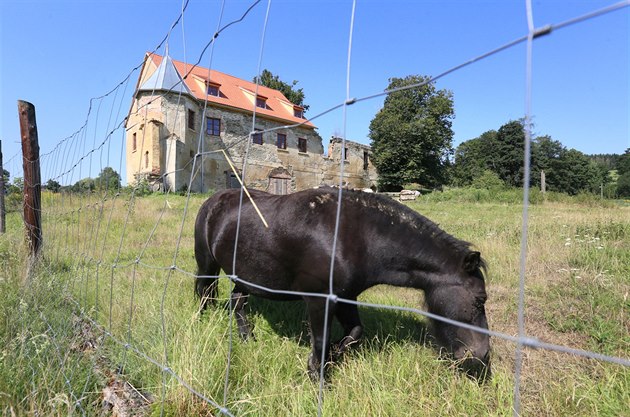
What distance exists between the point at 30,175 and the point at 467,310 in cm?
595

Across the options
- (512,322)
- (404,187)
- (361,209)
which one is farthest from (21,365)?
(404,187)

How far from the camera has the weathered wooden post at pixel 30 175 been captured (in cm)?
515

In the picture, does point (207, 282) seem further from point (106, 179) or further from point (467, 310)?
point (467, 310)

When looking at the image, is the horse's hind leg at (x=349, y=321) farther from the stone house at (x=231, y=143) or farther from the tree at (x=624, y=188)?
the stone house at (x=231, y=143)

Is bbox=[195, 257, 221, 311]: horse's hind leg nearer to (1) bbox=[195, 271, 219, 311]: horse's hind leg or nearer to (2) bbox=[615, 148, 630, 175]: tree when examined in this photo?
(1) bbox=[195, 271, 219, 311]: horse's hind leg

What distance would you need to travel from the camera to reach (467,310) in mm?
2492

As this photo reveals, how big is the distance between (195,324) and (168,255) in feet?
13.3

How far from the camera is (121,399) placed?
2258 millimetres

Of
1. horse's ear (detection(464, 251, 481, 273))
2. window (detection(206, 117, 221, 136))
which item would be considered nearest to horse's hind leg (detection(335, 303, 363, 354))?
horse's ear (detection(464, 251, 481, 273))

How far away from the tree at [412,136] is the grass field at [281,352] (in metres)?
11.5

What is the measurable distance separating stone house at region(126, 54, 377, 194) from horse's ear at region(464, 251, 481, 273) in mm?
17767

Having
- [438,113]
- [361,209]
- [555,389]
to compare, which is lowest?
[555,389]

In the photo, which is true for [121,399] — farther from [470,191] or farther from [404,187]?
[404,187]

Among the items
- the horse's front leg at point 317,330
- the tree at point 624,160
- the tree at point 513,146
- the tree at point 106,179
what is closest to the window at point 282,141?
the tree at point 513,146
